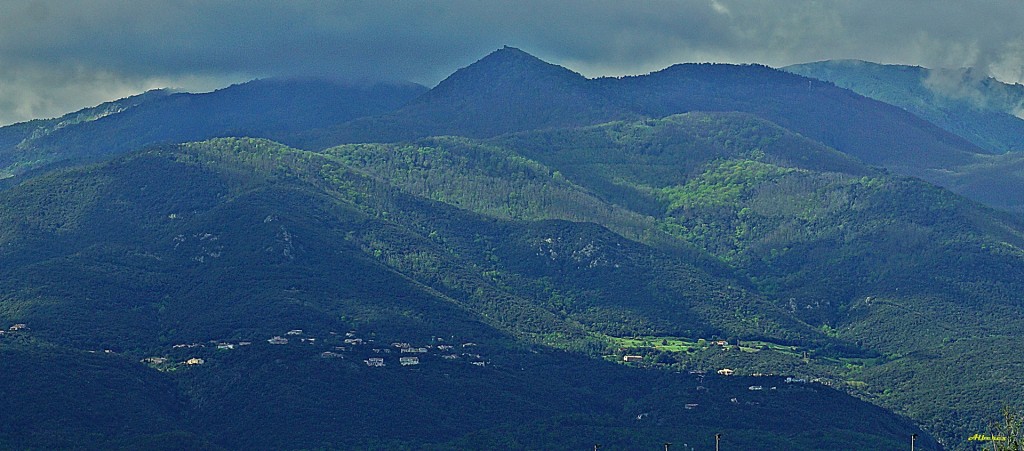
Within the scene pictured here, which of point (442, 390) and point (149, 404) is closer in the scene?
point (149, 404)

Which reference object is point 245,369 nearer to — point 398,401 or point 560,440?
point 398,401

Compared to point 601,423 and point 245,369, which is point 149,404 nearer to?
point 245,369

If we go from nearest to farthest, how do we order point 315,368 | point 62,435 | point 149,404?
point 62,435 < point 149,404 < point 315,368

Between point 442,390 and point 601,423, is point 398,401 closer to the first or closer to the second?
point 442,390

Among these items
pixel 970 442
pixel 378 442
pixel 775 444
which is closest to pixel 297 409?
pixel 378 442

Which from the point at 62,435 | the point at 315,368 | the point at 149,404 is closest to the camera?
the point at 62,435

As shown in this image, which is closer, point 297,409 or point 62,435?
point 62,435

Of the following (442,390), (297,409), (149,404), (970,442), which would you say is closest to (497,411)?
(442,390)
